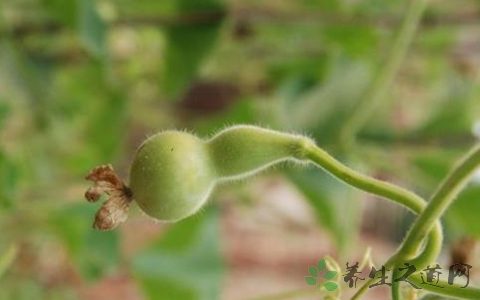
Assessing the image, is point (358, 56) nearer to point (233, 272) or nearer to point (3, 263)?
point (3, 263)

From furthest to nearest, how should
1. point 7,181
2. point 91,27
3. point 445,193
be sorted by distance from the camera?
point 91,27
point 7,181
point 445,193

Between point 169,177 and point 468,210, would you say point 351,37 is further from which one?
point 169,177

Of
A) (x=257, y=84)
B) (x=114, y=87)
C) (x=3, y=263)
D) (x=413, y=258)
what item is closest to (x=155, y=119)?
(x=257, y=84)

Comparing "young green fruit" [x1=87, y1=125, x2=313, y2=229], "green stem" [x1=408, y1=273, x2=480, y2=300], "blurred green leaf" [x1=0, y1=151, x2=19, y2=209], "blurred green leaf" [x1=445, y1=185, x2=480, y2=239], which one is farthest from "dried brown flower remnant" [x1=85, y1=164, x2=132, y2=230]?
"blurred green leaf" [x1=445, y1=185, x2=480, y2=239]

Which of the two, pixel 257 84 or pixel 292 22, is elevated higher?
pixel 257 84

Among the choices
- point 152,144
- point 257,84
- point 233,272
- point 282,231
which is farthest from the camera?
point 233,272

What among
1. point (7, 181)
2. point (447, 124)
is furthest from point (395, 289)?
point (447, 124)

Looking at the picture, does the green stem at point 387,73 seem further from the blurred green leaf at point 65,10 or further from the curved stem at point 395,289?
the curved stem at point 395,289
